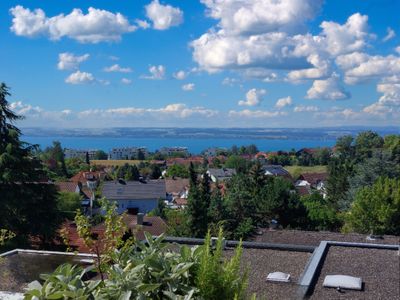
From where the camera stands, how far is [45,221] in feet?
56.9

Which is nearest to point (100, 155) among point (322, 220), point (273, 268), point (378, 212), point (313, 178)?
point (313, 178)

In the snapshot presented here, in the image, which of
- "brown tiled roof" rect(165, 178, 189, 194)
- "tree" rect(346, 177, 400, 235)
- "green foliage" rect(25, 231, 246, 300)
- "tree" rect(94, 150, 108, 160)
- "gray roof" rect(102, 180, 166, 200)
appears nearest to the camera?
"green foliage" rect(25, 231, 246, 300)

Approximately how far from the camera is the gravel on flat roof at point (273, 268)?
983 centimetres

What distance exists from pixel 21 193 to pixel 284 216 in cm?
1536

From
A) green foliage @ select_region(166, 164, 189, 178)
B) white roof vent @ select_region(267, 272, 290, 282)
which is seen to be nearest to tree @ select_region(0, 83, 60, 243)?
white roof vent @ select_region(267, 272, 290, 282)

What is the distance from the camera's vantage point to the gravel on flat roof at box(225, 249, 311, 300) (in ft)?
32.2

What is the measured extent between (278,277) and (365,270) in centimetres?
217

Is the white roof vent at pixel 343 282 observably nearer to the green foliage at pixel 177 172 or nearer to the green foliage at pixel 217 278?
the green foliage at pixel 217 278

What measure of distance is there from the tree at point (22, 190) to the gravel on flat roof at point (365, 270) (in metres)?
9.61

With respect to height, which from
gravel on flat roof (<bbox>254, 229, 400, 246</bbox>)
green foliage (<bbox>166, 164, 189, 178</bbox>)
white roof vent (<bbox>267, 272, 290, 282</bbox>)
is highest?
white roof vent (<bbox>267, 272, 290, 282</bbox>)

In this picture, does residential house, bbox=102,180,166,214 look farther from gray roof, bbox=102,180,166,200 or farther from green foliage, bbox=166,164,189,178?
green foliage, bbox=166,164,189,178

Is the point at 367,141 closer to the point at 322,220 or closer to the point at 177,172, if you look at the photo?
the point at 177,172

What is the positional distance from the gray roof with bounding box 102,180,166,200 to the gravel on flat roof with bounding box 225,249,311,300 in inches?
1598

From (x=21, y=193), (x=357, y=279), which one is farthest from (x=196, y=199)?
(x=357, y=279)
